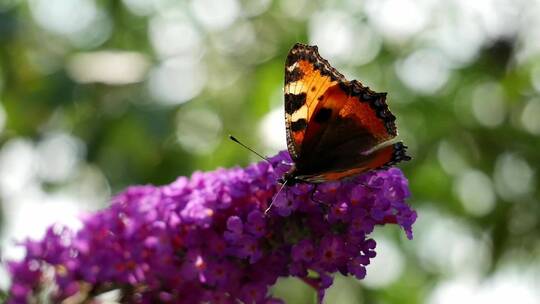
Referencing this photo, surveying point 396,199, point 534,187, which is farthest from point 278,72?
point 396,199

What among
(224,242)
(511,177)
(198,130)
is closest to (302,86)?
(224,242)

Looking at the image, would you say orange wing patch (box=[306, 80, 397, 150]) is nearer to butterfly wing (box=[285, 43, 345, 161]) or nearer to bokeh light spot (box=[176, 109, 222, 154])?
butterfly wing (box=[285, 43, 345, 161])

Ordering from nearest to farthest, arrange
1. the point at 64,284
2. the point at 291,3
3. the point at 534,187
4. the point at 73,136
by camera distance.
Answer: the point at 64,284 → the point at 73,136 → the point at 534,187 → the point at 291,3

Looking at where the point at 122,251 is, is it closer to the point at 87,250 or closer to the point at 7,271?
the point at 87,250

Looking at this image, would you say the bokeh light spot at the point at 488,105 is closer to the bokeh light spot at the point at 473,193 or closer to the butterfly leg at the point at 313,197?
the bokeh light spot at the point at 473,193

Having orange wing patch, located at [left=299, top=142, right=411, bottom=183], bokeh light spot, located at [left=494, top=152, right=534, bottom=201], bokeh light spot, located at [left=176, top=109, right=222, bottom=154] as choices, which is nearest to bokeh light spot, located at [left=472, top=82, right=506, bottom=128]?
bokeh light spot, located at [left=494, top=152, right=534, bottom=201]

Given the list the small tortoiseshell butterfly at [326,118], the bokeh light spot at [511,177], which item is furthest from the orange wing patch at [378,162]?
the bokeh light spot at [511,177]

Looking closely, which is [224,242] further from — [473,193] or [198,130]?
[473,193]
